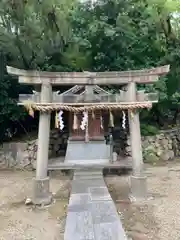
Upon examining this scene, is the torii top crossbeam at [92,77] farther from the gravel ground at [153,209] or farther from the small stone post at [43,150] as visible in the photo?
the gravel ground at [153,209]

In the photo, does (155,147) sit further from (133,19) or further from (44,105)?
(44,105)

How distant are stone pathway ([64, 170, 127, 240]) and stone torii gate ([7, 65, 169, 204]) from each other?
0.74 metres

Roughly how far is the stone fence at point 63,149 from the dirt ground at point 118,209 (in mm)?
1798

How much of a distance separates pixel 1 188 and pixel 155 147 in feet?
19.1

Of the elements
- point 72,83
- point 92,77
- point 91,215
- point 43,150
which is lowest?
point 91,215

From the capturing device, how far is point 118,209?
5984 millimetres

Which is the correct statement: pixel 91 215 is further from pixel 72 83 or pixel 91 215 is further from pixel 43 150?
pixel 72 83

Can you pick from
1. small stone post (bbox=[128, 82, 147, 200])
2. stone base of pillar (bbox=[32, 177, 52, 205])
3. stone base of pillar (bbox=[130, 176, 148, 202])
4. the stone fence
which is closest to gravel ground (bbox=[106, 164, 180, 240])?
stone base of pillar (bbox=[130, 176, 148, 202])

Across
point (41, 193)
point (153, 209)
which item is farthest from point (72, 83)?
point (153, 209)

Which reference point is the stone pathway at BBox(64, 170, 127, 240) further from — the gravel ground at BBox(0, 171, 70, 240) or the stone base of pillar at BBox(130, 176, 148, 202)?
the stone base of pillar at BBox(130, 176, 148, 202)

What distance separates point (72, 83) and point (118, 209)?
9.45ft

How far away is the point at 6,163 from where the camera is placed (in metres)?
10.6

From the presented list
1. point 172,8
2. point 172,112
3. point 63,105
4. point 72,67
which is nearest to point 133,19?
point 172,8

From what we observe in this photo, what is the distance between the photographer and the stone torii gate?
21.2ft
